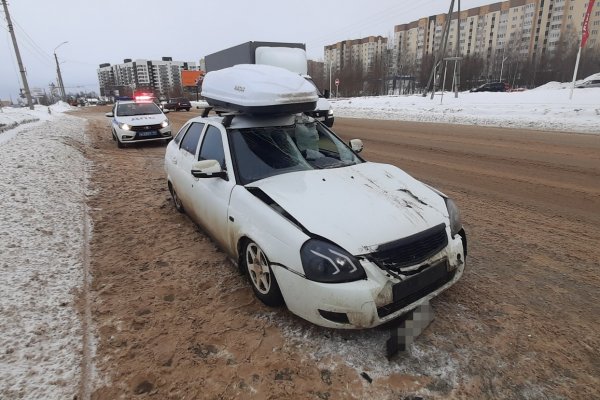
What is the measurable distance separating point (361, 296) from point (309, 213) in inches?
28.0

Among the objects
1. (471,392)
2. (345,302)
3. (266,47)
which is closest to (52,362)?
(345,302)

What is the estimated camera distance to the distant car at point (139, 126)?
11.7 meters

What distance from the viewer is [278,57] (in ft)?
43.9

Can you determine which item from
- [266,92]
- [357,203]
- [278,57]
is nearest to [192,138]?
[266,92]

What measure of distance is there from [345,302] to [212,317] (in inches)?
48.4

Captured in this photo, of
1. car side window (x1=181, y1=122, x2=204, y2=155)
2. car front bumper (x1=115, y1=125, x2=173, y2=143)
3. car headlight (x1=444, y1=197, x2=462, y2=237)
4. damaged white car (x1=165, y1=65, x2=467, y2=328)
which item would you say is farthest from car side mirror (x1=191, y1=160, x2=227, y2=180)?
car front bumper (x1=115, y1=125, x2=173, y2=143)

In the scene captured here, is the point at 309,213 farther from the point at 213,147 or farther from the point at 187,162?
the point at 187,162

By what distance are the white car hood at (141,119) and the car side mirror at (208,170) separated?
952cm

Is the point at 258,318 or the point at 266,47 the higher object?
the point at 266,47

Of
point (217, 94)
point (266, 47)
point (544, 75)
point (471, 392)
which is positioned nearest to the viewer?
point (471, 392)

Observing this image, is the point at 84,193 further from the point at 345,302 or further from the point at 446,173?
the point at 446,173

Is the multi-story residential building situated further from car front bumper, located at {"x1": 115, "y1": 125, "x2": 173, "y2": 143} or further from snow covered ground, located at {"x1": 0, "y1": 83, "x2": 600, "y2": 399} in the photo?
snow covered ground, located at {"x1": 0, "y1": 83, "x2": 600, "y2": 399}

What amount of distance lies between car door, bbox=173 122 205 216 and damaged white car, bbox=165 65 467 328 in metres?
0.04

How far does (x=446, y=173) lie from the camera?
749cm
